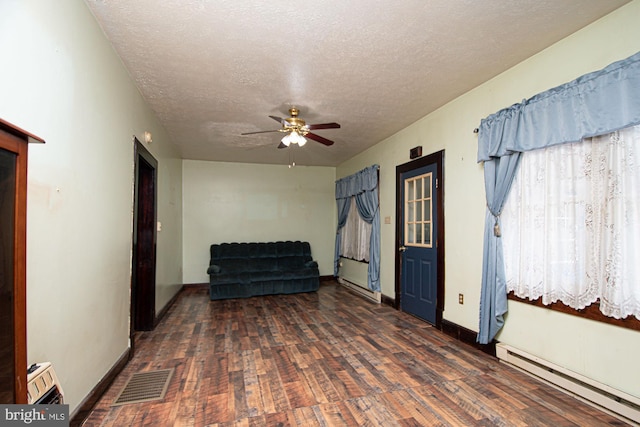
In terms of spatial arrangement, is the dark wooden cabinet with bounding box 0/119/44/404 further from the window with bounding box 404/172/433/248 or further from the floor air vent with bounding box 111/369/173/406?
the window with bounding box 404/172/433/248

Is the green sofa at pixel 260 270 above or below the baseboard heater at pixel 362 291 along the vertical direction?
above

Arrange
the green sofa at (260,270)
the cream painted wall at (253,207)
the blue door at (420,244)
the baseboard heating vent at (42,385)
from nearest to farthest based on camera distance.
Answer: the baseboard heating vent at (42,385) < the blue door at (420,244) < the green sofa at (260,270) < the cream painted wall at (253,207)

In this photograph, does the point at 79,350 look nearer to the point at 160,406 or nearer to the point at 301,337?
the point at 160,406

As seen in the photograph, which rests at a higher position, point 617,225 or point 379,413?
point 617,225

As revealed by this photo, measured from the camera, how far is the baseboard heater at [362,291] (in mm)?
5145

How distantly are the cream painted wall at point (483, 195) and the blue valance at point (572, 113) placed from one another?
145mm

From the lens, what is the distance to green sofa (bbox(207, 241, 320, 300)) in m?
5.45

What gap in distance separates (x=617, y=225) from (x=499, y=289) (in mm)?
1074

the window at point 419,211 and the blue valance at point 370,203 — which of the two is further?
the blue valance at point 370,203

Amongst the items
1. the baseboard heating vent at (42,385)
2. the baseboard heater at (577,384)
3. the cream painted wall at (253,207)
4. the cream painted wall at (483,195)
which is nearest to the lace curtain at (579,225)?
the cream painted wall at (483,195)

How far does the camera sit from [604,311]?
208 centimetres

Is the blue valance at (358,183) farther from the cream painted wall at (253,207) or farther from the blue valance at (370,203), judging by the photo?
the cream painted wall at (253,207)

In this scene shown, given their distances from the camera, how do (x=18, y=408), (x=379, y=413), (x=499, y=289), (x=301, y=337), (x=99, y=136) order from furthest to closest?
(x=301, y=337)
(x=499, y=289)
(x=99, y=136)
(x=379, y=413)
(x=18, y=408)

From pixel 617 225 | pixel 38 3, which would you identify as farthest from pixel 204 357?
pixel 617 225
